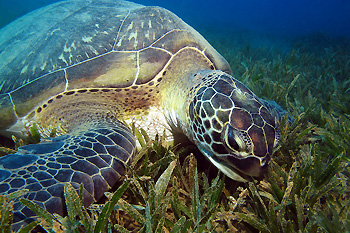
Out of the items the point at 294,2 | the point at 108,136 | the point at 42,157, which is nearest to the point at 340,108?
the point at 108,136

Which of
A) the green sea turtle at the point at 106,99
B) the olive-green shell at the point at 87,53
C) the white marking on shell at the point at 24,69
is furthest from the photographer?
the white marking on shell at the point at 24,69

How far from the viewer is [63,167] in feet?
3.77

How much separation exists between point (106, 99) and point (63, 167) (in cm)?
94

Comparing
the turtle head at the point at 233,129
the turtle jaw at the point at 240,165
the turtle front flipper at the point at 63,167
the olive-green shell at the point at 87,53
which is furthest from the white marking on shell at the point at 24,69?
the turtle jaw at the point at 240,165

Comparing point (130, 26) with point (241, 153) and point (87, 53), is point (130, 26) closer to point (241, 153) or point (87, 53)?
point (87, 53)

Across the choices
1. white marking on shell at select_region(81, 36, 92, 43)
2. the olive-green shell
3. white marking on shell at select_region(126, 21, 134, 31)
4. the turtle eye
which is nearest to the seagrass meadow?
the turtle eye

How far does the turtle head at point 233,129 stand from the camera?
1206 mm

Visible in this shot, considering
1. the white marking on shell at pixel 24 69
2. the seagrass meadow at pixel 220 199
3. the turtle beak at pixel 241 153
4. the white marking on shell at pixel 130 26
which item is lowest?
the seagrass meadow at pixel 220 199

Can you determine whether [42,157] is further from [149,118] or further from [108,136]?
[149,118]

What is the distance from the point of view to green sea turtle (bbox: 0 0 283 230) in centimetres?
118

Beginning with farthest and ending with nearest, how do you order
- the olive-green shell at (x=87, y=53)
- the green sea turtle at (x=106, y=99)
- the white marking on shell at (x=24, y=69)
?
the white marking on shell at (x=24, y=69) < the olive-green shell at (x=87, y=53) < the green sea turtle at (x=106, y=99)

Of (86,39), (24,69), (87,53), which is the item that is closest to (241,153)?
(87,53)

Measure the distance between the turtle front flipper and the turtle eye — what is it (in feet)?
2.09

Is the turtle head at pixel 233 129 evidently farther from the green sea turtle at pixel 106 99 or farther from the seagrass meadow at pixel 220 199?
the seagrass meadow at pixel 220 199
